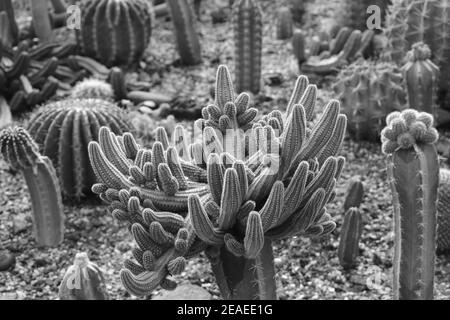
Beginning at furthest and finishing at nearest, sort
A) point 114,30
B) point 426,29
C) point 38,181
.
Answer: point 114,30, point 426,29, point 38,181

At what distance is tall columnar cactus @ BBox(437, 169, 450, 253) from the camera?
167 inches

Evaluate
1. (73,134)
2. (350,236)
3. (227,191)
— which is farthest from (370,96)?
(227,191)

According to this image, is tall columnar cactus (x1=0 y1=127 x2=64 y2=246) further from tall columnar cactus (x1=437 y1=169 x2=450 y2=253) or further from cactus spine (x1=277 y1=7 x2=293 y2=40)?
cactus spine (x1=277 y1=7 x2=293 y2=40)

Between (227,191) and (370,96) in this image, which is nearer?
(227,191)

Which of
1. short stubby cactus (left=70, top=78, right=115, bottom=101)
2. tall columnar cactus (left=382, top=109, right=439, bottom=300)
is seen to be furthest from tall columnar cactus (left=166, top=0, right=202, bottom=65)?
tall columnar cactus (left=382, top=109, right=439, bottom=300)

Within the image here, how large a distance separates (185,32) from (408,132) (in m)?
3.27

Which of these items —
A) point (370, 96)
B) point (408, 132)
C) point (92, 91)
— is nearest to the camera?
point (408, 132)

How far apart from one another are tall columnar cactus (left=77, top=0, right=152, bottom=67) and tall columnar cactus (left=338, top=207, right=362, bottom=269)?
278 cm

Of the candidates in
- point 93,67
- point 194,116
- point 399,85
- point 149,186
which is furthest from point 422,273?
point 93,67

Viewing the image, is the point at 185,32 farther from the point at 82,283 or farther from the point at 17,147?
the point at 82,283

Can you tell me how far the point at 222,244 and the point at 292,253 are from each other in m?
1.32

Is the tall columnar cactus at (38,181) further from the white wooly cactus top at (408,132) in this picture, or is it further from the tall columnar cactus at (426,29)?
the tall columnar cactus at (426,29)

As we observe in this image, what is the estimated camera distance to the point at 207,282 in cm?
427

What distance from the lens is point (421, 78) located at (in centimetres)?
497
